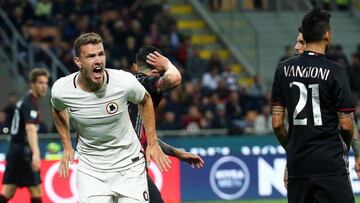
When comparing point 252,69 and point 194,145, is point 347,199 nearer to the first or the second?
point 194,145

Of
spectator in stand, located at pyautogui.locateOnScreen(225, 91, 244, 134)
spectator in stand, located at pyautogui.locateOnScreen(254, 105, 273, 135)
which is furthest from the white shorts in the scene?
spectator in stand, located at pyautogui.locateOnScreen(225, 91, 244, 134)

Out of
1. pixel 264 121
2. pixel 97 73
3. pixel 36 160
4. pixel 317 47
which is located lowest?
pixel 264 121

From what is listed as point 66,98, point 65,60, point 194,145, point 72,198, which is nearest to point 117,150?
point 66,98

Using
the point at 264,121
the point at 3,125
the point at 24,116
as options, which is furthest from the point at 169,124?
the point at 24,116

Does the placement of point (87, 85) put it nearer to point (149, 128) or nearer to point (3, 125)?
point (149, 128)

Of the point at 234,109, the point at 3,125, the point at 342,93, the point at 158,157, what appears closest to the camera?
the point at 342,93

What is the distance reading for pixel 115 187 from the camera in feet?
26.3

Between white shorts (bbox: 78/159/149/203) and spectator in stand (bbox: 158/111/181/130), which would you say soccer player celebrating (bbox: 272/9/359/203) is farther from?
spectator in stand (bbox: 158/111/181/130)

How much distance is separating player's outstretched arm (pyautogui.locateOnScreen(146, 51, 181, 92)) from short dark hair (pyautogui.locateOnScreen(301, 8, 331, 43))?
1124 millimetres

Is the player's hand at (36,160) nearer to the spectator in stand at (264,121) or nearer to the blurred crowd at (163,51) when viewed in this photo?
the blurred crowd at (163,51)

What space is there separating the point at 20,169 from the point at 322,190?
19.4ft

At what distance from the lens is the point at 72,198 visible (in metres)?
15.7

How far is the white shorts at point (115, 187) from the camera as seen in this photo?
26.2ft

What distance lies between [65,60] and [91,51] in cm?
1373
